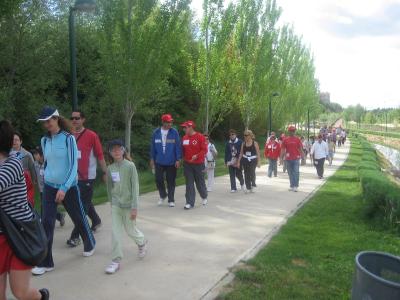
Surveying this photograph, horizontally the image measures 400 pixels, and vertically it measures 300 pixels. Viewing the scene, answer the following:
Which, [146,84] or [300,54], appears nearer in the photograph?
[146,84]

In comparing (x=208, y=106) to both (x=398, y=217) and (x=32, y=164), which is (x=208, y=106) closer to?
(x=398, y=217)

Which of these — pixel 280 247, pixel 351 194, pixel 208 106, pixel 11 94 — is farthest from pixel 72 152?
pixel 208 106

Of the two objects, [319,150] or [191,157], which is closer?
[191,157]

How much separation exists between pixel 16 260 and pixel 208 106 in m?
18.0

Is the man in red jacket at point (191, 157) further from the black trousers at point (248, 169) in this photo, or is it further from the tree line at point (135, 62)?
the tree line at point (135, 62)

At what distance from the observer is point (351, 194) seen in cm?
1138

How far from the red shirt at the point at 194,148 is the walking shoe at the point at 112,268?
389cm

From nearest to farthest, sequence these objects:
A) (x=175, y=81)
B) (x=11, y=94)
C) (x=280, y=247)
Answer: (x=280, y=247) → (x=11, y=94) → (x=175, y=81)

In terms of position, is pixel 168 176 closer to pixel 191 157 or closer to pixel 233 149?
pixel 191 157

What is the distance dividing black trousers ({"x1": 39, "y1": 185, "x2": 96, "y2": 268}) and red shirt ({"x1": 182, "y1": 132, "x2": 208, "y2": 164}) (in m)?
3.50

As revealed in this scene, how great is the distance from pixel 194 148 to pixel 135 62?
17.8 ft

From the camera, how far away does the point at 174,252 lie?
5.73 m

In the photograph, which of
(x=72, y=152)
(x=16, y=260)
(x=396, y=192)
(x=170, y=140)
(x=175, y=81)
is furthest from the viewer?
(x=175, y=81)

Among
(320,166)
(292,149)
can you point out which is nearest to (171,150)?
(292,149)
